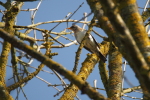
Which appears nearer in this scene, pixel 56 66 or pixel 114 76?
pixel 56 66

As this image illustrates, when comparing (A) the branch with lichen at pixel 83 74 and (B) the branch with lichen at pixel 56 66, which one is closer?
(B) the branch with lichen at pixel 56 66

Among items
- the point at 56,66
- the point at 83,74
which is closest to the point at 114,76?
the point at 83,74

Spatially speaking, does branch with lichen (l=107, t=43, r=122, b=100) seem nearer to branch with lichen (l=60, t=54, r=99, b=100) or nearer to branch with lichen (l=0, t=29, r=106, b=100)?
branch with lichen (l=60, t=54, r=99, b=100)

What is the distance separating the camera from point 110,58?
2.91 meters

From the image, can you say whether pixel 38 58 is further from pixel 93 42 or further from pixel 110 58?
pixel 93 42

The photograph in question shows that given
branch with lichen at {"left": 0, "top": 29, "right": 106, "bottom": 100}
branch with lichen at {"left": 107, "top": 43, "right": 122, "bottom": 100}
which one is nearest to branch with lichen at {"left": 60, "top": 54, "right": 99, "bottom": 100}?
branch with lichen at {"left": 107, "top": 43, "right": 122, "bottom": 100}

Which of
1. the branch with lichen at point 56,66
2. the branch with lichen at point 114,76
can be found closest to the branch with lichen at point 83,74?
the branch with lichen at point 114,76

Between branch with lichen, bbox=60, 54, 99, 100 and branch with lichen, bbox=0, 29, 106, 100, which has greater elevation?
branch with lichen, bbox=0, 29, 106, 100

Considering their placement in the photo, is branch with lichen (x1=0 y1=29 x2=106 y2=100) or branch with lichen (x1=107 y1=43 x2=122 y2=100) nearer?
branch with lichen (x1=0 y1=29 x2=106 y2=100)

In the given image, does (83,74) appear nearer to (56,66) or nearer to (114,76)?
(114,76)

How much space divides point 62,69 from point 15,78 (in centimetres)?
184

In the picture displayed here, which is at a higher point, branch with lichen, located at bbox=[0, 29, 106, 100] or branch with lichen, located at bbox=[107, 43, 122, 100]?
branch with lichen, located at bbox=[0, 29, 106, 100]

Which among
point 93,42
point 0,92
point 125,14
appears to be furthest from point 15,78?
point 93,42

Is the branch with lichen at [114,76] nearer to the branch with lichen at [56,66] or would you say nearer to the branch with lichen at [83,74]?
the branch with lichen at [83,74]
